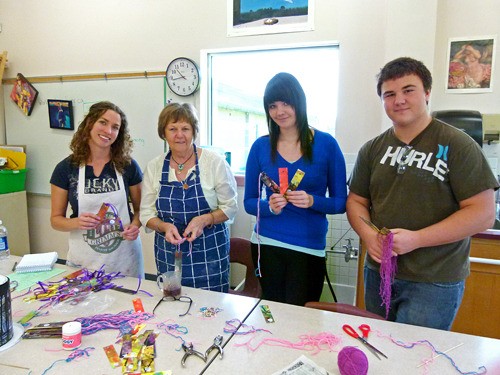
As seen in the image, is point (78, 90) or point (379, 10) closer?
point (379, 10)

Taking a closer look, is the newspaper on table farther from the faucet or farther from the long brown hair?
the faucet

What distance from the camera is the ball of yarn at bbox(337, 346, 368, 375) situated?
857 millimetres

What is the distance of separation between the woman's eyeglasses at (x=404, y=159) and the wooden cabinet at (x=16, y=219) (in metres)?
3.55

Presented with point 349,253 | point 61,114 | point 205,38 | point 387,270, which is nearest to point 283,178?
point 387,270

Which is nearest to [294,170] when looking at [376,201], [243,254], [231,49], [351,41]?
[376,201]

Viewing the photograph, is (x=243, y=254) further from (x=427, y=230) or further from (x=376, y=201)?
(x=427, y=230)

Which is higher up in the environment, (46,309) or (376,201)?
(376,201)

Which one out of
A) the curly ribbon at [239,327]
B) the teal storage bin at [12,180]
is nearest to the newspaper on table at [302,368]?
the curly ribbon at [239,327]

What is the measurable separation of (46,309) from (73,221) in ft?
1.83

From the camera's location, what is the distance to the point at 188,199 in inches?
64.8

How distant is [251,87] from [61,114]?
191cm

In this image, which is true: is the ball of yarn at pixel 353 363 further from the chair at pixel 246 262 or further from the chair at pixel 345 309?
the chair at pixel 246 262

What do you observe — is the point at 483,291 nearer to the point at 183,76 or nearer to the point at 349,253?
the point at 349,253

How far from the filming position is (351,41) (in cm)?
250
